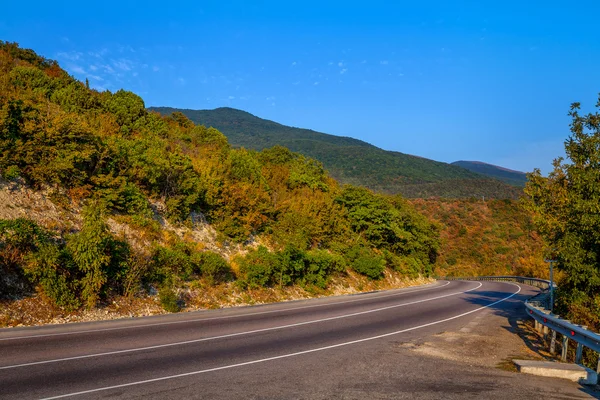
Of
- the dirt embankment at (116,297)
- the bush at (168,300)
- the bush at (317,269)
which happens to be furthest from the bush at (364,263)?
the bush at (168,300)

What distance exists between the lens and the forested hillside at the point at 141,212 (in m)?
13.8

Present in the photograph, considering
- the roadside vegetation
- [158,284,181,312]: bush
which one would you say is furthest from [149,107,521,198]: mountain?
[158,284,181,312]: bush

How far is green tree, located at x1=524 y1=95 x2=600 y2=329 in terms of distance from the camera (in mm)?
11781

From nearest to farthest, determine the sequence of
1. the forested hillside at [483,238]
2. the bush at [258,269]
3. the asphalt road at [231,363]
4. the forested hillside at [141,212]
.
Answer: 1. the asphalt road at [231,363]
2. the forested hillside at [141,212]
3. the bush at [258,269]
4. the forested hillside at [483,238]

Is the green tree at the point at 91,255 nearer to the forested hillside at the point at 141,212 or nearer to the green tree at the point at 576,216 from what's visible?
the forested hillside at the point at 141,212

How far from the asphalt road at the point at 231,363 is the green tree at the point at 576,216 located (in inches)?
155

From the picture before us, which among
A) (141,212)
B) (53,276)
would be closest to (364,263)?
(141,212)

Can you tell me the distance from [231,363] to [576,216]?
1075cm

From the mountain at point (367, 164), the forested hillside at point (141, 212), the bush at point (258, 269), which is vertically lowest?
the bush at point (258, 269)

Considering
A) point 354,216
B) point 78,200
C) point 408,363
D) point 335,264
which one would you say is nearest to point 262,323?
point 408,363

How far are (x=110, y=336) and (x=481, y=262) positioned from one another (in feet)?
215

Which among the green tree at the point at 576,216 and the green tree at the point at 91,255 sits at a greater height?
the green tree at the point at 576,216

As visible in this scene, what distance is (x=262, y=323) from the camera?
43.7 ft

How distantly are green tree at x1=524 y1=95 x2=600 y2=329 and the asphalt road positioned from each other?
3924mm
